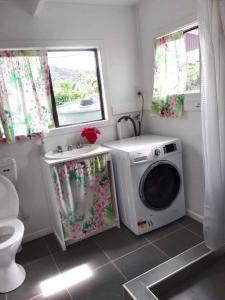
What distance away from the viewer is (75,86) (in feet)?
8.86

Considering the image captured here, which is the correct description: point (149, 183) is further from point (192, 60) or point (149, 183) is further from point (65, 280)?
point (192, 60)

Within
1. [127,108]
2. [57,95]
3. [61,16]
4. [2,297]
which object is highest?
[61,16]

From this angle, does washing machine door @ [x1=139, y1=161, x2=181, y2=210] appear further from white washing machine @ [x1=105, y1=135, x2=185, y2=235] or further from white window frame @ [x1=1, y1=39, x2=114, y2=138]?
white window frame @ [x1=1, y1=39, x2=114, y2=138]

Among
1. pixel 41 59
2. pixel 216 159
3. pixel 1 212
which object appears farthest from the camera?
pixel 41 59

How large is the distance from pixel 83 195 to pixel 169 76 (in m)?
1.48

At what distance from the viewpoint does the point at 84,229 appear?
2379 mm

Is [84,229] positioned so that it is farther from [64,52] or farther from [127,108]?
[64,52]

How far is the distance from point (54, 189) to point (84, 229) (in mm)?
546

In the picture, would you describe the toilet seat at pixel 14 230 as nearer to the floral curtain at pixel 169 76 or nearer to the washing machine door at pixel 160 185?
the washing machine door at pixel 160 185

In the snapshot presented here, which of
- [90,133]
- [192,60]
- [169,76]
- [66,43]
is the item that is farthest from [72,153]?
[192,60]

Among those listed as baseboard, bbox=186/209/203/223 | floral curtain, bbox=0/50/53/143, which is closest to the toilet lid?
floral curtain, bbox=0/50/53/143

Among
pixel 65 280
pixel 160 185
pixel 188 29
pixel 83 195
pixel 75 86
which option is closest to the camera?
pixel 65 280

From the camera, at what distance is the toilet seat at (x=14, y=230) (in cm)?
176

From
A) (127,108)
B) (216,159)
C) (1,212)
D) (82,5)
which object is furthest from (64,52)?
(216,159)
